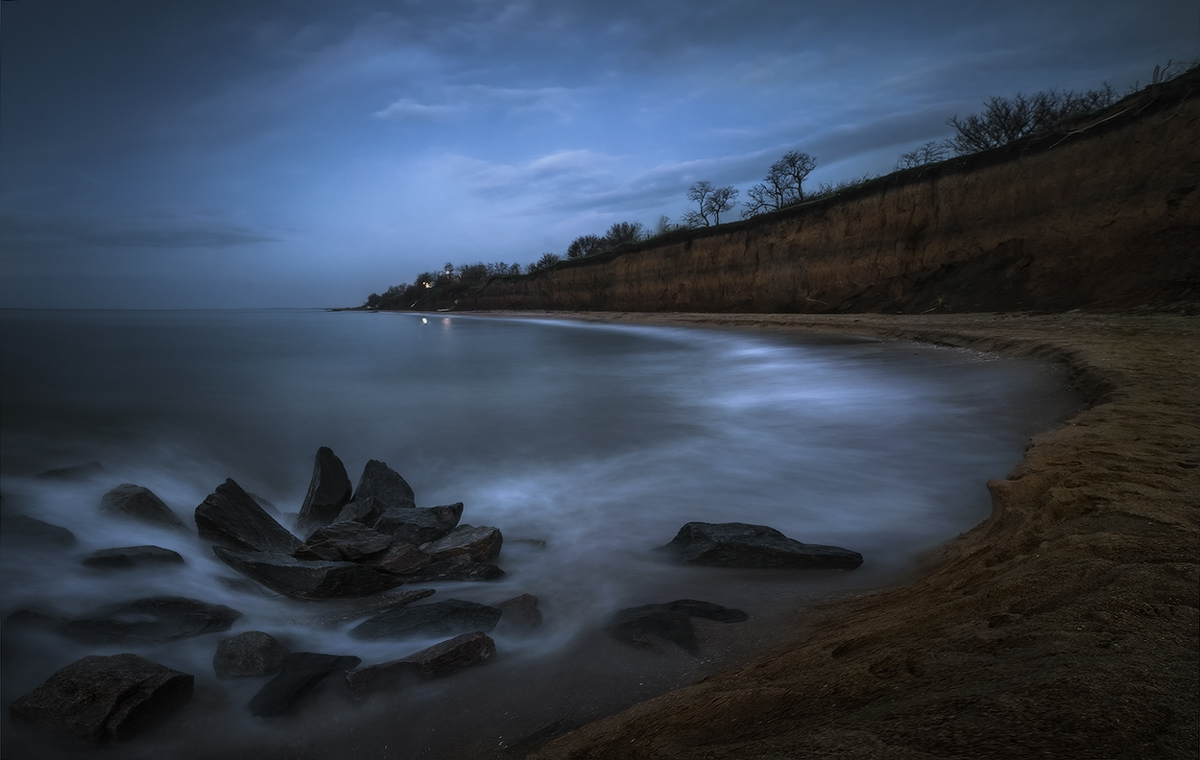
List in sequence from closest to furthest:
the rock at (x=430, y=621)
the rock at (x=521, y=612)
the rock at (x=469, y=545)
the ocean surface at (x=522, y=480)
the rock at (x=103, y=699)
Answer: the rock at (x=103, y=699)
the ocean surface at (x=522, y=480)
the rock at (x=430, y=621)
the rock at (x=521, y=612)
the rock at (x=469, y=545)

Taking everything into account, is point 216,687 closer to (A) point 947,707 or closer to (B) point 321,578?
(B) point 321,578

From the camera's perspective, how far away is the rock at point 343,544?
3.30 m

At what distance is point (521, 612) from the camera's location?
2.62m

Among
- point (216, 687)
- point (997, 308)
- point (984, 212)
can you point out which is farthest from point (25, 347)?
point (984, 212)

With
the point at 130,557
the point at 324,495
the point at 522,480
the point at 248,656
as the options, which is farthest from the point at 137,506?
the point at 522,480

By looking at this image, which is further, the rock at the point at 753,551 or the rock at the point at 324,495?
the rock at the point at 324,495

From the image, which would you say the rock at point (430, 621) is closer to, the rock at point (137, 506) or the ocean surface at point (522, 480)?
the ocean surface at point (522, 480)

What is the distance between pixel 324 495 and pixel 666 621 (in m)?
3.38

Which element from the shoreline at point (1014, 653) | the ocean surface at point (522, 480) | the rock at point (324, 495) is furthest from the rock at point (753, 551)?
the rock at point (324, 495)

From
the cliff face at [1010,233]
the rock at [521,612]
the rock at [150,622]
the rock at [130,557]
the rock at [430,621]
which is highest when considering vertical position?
the cliff face at [1010,233]

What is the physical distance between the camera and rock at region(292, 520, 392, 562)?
3.30m

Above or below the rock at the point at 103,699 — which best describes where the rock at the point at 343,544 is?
below

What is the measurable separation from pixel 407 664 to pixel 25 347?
729cm

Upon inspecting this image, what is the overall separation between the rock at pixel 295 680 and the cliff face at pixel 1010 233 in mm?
13603
